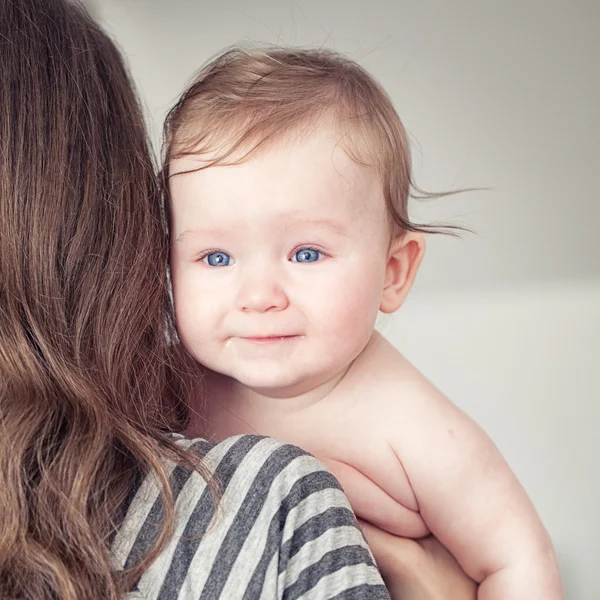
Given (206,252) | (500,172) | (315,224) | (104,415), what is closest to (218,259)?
(206,252)

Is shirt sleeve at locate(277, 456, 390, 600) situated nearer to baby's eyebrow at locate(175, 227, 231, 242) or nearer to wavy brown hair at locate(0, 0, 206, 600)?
wavy brown hair at locate(0, 0, 206, 600)

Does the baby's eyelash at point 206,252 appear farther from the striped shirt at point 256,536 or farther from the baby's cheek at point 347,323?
the striped shirt at point 256,536

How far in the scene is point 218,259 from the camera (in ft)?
3.18

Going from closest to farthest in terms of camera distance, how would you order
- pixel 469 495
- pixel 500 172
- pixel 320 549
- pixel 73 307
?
pixel 320 549 < pixel 73 307 < pixel 469 495 < pixel 500 172

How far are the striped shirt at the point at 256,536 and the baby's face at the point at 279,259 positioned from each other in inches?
7.0

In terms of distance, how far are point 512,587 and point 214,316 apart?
47 centimetres

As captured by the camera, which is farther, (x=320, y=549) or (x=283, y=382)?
(x=283, y=382)

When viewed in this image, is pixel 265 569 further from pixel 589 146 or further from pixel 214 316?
pixel 589 146

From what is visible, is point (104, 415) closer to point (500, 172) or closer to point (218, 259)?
point (218, 259)

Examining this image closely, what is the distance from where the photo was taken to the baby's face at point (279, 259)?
927mm

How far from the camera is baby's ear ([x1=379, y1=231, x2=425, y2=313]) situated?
3.54 ft

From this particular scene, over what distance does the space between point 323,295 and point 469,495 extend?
31 centimetres

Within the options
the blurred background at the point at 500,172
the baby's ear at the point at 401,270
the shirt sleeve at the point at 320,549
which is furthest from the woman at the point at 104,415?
the blurred background at the point at 500,172

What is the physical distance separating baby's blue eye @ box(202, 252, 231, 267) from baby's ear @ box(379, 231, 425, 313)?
22cm
